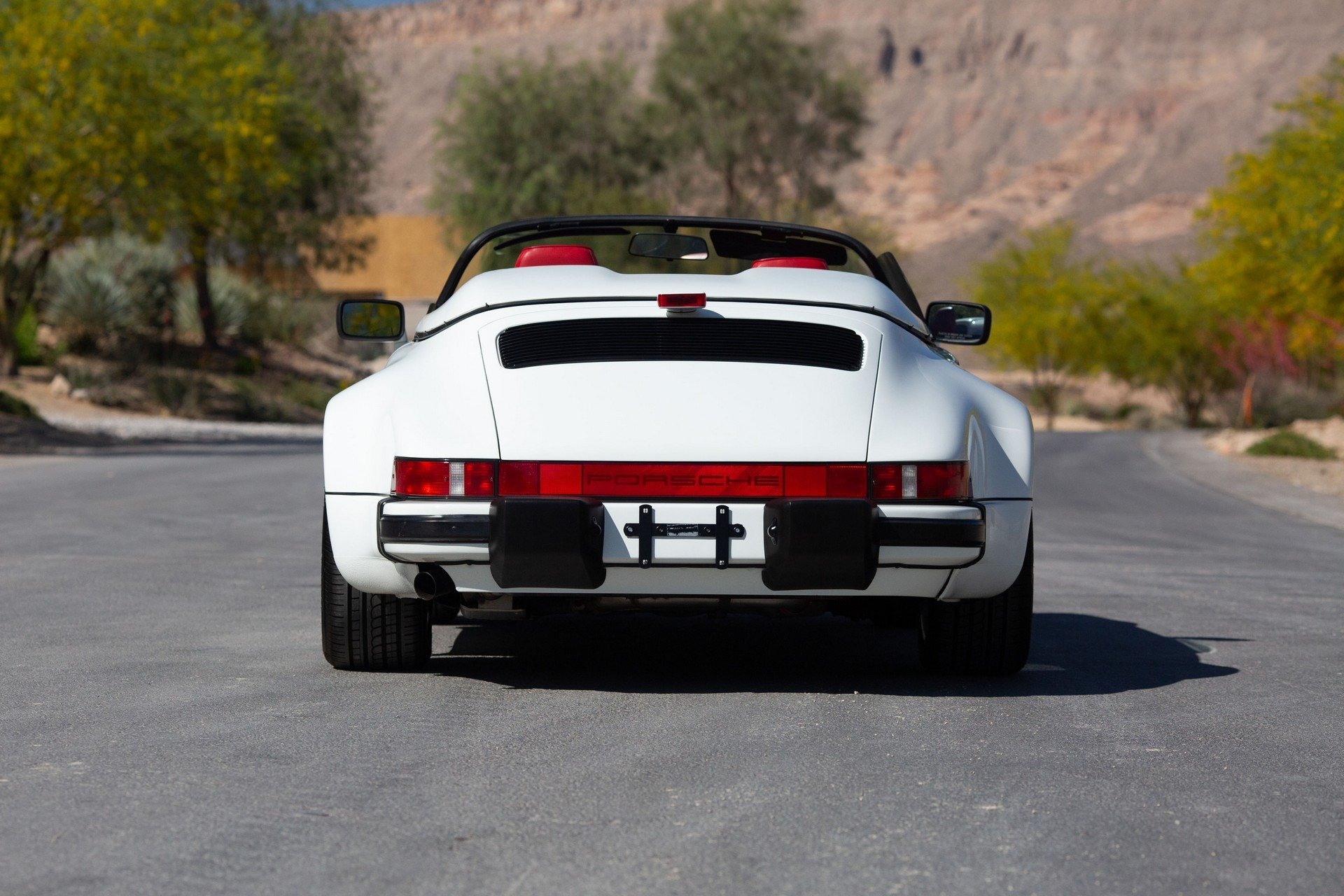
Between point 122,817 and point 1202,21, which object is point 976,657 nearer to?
point 122,817

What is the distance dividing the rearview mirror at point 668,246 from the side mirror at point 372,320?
1076 mm

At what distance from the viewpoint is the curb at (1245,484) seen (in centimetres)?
1689

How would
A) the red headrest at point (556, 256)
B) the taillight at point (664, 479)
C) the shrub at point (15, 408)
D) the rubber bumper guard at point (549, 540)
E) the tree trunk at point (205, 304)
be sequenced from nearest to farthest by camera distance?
the rubber bumper guard at point (549, 540), the taillight at point (664, 479), the red headrest at point (556, 256), the shrub at point (15, 408), the tree trunk at point (205, 304)

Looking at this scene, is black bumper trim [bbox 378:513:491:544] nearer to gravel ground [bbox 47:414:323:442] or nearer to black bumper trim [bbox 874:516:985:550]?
black bumper trim [bbox 874:516:985:550]

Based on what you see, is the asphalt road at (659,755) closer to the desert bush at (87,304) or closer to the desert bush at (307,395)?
the desert bush at (87,304)

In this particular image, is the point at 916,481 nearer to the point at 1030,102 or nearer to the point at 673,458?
the point at 673,458

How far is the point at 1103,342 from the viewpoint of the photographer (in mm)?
63594

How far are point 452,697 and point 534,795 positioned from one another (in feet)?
4.31

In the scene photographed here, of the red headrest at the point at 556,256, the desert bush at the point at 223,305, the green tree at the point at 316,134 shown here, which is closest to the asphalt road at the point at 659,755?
the red headrest at the point at 556,256

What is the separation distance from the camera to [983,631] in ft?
18.7

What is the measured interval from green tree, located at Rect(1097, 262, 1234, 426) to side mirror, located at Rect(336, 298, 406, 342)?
5303 centimetres

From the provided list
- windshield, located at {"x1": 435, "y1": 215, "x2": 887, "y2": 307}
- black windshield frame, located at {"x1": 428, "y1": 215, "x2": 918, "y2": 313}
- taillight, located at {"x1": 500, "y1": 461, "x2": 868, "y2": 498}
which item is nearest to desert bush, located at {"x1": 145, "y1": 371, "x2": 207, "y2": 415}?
windshield, located at {"x1": 435, "y1": 215, "x2": 887, "y2": 307}

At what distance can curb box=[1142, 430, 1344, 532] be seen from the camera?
16891 mm

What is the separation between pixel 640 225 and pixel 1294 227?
25614mm
